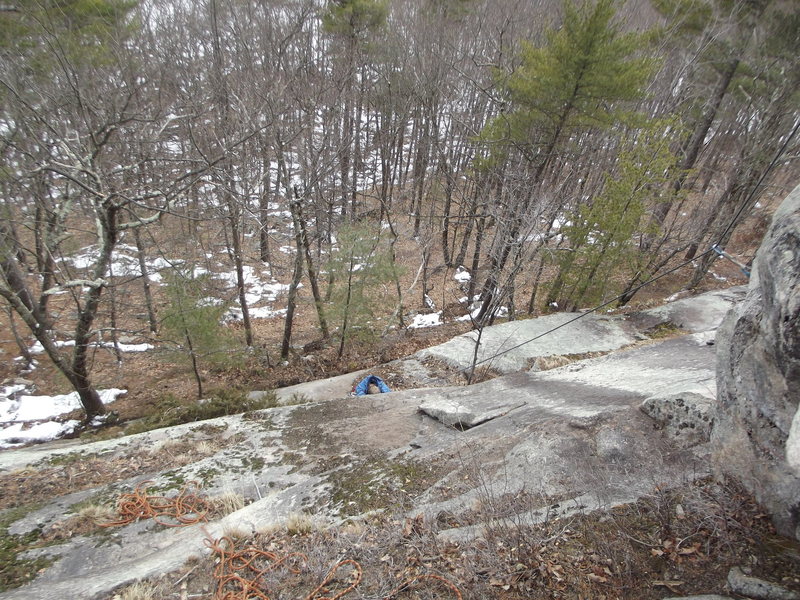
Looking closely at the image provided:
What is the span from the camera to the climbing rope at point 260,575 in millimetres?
3523

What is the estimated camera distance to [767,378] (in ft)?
10.7

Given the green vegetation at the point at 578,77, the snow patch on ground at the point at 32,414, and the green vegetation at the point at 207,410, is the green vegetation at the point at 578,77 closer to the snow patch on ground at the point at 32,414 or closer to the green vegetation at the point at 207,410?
the green vegetation at the point at 207,410

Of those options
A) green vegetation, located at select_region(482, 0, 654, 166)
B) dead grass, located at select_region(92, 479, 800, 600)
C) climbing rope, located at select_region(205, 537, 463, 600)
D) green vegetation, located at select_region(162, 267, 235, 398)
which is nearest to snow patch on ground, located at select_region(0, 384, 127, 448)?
green vegetation, located at select_region(162, 267, 235, 398)

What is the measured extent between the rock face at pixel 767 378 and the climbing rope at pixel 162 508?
19.0 ft

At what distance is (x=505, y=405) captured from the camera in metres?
7.31

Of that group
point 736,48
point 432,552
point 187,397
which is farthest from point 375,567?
point 736,48

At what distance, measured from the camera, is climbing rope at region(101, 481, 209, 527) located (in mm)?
5156

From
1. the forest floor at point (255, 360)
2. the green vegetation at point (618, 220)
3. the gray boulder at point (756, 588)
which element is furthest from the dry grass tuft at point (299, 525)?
the green vegetation at point (618, 220)

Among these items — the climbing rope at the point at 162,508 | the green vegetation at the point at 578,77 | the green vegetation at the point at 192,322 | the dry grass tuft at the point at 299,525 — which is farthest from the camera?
the green vegetation at the point at 192,322

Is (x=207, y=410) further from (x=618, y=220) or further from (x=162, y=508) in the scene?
(x=618, y=220)

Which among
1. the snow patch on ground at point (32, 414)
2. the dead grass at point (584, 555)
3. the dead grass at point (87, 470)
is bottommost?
the snow patch on ground at point (32, 414)

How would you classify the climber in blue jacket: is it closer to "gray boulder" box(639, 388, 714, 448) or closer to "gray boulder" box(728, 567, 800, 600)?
"gray boulder" box(639, 388, 714, 448)

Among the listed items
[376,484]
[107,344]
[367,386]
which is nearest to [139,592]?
[376,484]

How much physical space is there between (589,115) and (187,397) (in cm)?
1333
